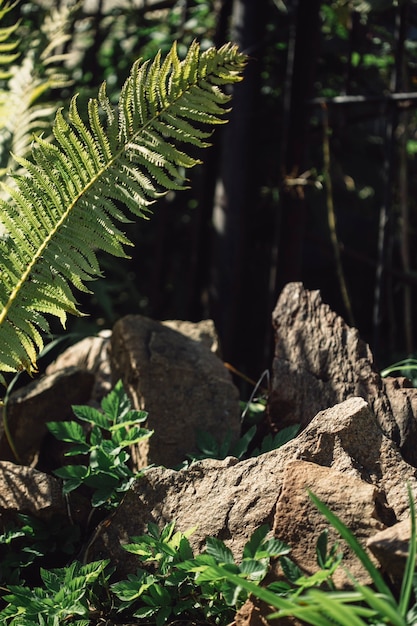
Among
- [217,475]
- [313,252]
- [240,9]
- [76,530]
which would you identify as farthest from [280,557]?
[313,252]

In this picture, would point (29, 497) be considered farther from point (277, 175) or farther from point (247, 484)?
point (277, 175)

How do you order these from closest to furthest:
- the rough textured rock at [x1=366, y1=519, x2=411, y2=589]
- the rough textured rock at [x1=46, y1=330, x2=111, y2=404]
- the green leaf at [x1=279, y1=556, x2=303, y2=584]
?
the rough textured rock at [x1=366, y1=519, x2=411, y2=589]
the green leaf at [x1=279, y1=556, x2=303, y2=584]
the rough textured rock at [x1=46, y1=330, x2=111, y2=404]

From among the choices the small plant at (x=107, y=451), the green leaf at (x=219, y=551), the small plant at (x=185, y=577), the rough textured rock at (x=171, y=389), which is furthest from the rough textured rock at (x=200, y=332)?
the green leaf at (x=219, y=551)

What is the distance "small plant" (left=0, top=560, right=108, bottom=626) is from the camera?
1837 mm

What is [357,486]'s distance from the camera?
1.83 meters

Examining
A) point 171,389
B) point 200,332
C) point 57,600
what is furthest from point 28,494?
point 200,332

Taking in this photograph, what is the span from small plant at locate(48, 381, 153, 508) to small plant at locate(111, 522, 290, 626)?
23 centimetres

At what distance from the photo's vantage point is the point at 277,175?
396 cm

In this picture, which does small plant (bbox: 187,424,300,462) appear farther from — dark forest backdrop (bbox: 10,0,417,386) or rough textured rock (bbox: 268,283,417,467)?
dark forest backdrop (bbox: 10,0,417,386)

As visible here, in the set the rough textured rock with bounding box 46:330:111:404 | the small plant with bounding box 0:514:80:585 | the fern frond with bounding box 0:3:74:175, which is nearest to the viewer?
the small plant with bounding box 0:514:80:585

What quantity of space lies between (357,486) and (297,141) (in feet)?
6.77

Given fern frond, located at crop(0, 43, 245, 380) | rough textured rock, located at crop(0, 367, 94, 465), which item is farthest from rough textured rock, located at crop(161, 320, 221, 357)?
fern frond, located at crop(0, 43, 245, 380)

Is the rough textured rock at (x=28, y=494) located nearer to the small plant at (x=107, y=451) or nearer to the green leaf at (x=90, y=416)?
the small plant at (x=107, y=451)

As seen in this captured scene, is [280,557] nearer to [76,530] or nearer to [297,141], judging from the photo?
[76,530]
